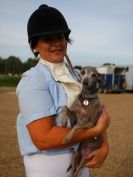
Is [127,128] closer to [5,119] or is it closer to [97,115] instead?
[5,119]

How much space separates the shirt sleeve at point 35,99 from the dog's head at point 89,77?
1.42ft

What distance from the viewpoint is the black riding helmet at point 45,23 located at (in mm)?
3238

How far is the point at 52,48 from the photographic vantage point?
329 centimetres

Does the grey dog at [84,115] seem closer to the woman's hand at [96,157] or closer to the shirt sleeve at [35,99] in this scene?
the woman's hand at [96,157]

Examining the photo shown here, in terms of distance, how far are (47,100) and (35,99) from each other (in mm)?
104

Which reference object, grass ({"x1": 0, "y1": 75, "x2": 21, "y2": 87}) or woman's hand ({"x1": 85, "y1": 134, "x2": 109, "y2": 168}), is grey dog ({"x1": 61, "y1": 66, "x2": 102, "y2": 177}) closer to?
woman's hand ({"x1": 85, "y1": 134, "x2": 109, "y2": 168})

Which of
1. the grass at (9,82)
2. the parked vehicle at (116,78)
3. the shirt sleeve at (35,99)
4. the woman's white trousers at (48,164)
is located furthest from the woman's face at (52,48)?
the grass at (9,82)

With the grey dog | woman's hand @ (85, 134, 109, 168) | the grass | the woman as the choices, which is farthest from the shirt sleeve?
the grass

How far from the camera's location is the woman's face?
10.8 feet

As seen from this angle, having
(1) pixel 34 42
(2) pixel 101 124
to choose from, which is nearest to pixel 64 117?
(2) pixel 101 124

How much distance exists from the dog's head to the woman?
0.14 metres

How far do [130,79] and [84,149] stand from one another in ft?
140

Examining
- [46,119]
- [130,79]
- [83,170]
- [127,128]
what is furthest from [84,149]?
[130,79]

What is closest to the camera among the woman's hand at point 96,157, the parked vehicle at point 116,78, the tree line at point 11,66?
the woman's hand at point 96,157
